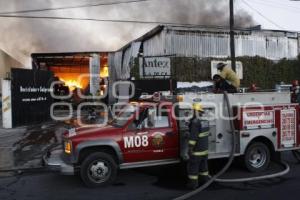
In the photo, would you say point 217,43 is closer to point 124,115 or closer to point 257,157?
point 257,157

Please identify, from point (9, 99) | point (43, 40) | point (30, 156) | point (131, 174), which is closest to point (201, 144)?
point (131, 174)

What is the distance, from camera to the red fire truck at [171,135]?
7.93 m

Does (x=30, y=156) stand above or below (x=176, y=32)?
below

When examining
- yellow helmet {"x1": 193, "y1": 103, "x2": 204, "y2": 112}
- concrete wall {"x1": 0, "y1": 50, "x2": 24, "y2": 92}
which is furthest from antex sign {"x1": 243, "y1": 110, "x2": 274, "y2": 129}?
concrete wall {"x1": 0, "y1": 50, "x2": 24, "y2": 92}

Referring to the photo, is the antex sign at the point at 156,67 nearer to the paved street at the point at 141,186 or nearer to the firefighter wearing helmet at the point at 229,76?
the paved street at the point at 141,186

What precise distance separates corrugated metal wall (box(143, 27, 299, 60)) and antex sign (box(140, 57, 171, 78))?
0.86 m

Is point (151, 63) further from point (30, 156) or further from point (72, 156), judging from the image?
point (72, 156)

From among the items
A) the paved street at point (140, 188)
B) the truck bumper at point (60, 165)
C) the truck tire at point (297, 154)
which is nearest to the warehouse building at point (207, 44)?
the truck tire at point (297, 154)

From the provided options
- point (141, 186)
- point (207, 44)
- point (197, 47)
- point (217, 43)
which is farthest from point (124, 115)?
point (217, 43)

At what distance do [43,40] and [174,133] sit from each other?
3528 cm

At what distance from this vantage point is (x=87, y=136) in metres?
7.90

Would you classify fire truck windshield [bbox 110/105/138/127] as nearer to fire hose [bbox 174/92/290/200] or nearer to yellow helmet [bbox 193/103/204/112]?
yellow helmet [bbox 193/103/204/112]

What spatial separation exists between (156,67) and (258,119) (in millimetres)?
15172

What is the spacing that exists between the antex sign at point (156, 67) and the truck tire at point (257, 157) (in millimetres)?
14591
